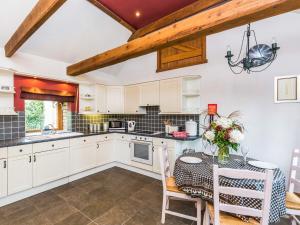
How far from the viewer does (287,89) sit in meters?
2.40

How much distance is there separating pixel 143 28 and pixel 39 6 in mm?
2036

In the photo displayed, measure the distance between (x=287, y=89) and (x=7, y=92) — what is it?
4.40 metres

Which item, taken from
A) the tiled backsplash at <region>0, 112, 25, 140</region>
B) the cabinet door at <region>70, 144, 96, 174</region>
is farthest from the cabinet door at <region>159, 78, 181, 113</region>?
the tiled backsplash at <region>0, 112, 25, 140</region>

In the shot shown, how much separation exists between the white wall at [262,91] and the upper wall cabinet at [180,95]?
6.9 inches

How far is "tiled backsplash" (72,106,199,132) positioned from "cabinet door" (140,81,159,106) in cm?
27

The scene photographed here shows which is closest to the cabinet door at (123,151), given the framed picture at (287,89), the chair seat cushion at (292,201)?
the chair seat cushion at (292,201)

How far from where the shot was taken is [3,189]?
7.56ft

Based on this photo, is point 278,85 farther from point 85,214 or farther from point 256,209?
point 85,214

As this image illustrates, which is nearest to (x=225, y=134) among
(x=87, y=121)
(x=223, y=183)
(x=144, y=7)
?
(x=223, y=183)

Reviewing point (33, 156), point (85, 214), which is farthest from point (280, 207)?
point (33, 156)

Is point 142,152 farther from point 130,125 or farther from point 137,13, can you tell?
point 137,13

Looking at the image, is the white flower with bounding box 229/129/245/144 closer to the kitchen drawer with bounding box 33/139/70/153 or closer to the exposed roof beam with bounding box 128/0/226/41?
the exposed roof beam with bounding box 128/0/226/41

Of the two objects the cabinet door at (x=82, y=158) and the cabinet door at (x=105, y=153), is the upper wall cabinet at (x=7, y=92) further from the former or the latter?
the cabinet door at (x=105, y=153)

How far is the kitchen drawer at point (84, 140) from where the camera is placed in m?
3.18
